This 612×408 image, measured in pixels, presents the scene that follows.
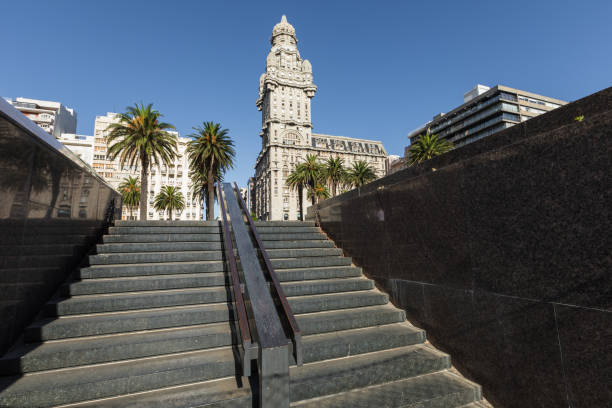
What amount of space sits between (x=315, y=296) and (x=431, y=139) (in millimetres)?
31161

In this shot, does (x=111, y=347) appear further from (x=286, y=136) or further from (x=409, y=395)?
(x=286, y=136)

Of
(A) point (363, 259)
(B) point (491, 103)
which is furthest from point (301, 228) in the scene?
(B) point (491, 103)

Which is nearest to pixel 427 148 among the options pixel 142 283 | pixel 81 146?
pixel 142 283

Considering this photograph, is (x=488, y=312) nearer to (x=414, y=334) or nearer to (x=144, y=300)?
(x=414, y=334)

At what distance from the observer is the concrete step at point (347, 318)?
3.83m

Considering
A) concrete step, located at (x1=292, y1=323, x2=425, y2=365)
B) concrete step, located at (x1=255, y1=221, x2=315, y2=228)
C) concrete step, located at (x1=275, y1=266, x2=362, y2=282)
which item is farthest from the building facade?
concrete step, located at (x1=292, y1=323, x2=425, y2=365)

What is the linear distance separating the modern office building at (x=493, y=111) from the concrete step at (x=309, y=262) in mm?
63963

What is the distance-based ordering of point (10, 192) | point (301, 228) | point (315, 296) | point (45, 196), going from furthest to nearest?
1. point (301, 228)
2. point (315, 296)
3. point (45, 196)
4. point (10, 192)

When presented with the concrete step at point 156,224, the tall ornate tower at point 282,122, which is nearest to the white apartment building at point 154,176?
the tall ornate tower at point 282,122

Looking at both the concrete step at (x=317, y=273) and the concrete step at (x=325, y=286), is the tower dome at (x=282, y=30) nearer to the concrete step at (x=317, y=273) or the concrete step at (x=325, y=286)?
the concrete step at (x=317, y=273)

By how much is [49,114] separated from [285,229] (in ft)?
342

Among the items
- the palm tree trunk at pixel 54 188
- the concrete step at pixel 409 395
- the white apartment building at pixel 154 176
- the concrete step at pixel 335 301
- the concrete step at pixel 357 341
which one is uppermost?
the white apartment building at pixel 154 176

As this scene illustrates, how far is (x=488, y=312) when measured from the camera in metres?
3.15

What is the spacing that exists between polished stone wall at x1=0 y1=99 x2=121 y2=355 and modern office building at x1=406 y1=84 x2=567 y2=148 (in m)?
67.6
